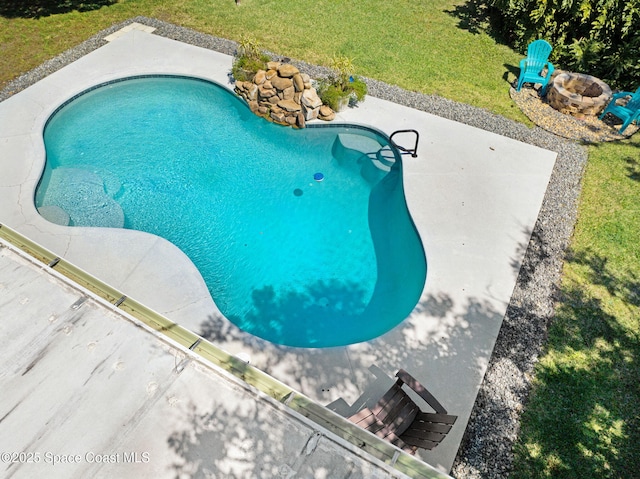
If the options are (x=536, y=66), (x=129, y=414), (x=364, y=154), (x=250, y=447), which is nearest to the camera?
(x=250, y=447)

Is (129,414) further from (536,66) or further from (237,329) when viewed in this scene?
(536,66)

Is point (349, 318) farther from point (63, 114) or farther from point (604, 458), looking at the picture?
point (63, 114)

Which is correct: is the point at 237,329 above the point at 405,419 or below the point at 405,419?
below

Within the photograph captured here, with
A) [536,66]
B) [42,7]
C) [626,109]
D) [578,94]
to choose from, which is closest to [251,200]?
[536,66]

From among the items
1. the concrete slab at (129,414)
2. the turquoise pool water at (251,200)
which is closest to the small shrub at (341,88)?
the turquoise pool water at (251,200)

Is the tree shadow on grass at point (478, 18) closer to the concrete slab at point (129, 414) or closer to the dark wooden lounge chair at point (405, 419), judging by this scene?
the dark wooden lounge chair at point (405, 419)

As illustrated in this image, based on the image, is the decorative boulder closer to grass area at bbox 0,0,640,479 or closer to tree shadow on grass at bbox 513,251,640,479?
grass area at bbox 0,0,640,479
